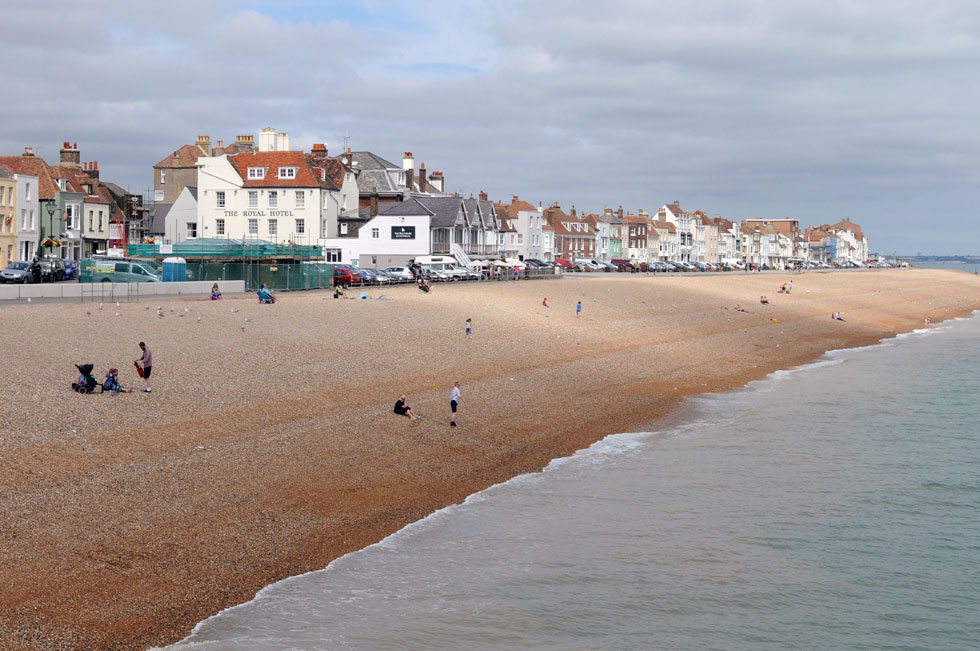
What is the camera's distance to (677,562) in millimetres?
16516

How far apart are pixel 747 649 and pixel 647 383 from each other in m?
20.5

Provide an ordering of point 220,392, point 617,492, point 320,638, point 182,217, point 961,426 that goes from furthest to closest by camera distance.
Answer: point 182,217, point 961,426, point 220,392, point 617,492, point 320,638

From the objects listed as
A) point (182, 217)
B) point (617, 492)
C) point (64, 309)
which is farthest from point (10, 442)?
point (182, 217)

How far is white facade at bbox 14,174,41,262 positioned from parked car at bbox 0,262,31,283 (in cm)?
1648

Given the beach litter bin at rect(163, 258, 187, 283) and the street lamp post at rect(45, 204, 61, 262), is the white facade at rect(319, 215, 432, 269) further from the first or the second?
the beach litter bin at rect(163, 258, 187, 283)

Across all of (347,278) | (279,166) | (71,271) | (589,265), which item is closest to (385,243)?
(279,166)

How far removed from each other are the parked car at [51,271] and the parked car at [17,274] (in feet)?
2.44

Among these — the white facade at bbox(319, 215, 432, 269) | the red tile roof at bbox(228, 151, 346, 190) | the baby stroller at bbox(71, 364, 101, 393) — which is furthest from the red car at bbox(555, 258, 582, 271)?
the baby stroller at bbox(71, 364, 101, 393)

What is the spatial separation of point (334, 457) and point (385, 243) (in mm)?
62373

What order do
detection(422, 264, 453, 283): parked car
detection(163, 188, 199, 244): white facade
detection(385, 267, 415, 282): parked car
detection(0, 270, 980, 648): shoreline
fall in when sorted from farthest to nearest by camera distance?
detection(163, 188, 199, 244): white facade < detection(422, 264, 453, 283): parked car < detection(385, 267, 415, 282): parked car < detection(0, 270, 980, 648): shoreline

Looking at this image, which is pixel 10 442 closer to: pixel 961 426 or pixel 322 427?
pixel 322 427

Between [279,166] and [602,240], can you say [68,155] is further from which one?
[602,240]

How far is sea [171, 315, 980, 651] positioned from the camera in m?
13.8

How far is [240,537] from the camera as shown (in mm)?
15656
